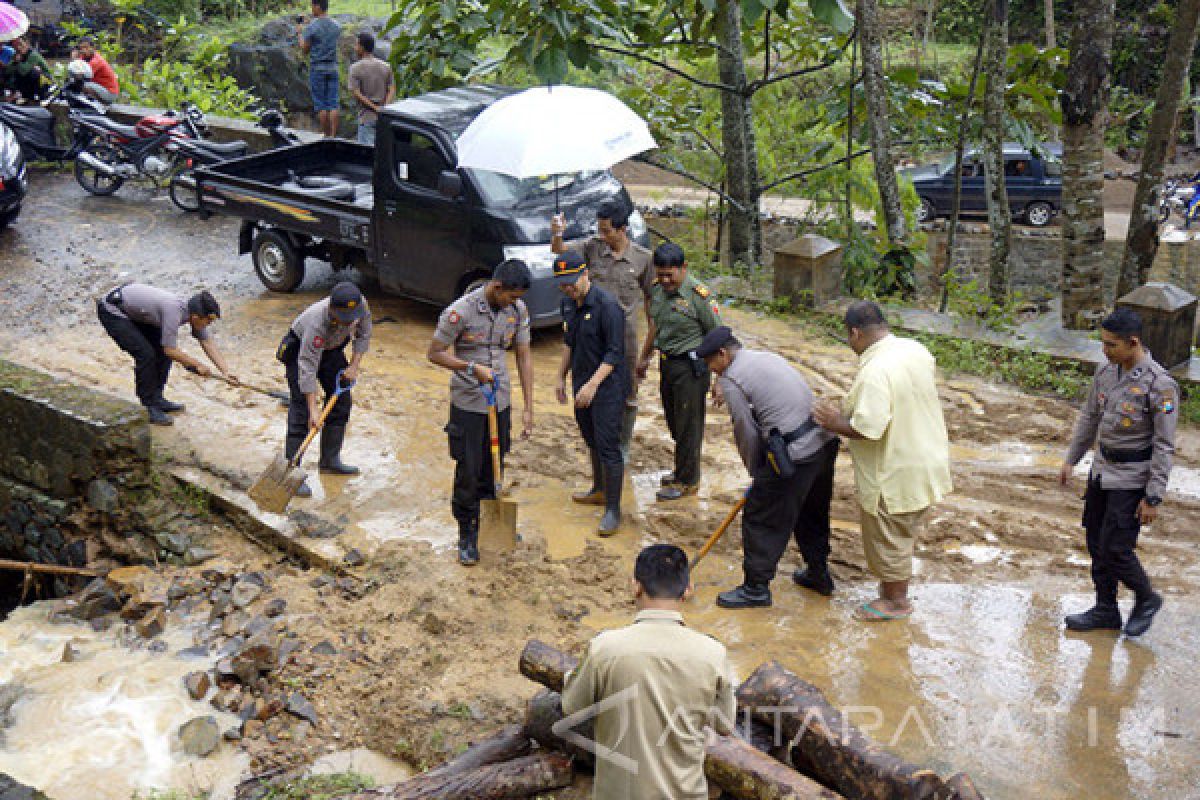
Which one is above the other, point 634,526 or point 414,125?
point 414,125

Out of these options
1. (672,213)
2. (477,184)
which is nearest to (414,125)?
(477,184)

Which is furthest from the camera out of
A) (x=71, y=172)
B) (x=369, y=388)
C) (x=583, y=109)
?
(x=71, y=172)

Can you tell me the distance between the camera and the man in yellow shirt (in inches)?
223

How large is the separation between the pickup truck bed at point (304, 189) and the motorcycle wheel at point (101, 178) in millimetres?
3219

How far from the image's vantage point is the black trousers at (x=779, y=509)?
19.6ft

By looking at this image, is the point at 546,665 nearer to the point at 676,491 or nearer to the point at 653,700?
the point at 653,700

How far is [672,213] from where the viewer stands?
1942cm

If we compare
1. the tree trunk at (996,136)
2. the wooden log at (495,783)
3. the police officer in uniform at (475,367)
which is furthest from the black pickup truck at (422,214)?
the wooden log at (495,783)

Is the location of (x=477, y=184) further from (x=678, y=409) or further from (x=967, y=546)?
(x=967, y=546)

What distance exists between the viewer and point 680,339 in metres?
7.11

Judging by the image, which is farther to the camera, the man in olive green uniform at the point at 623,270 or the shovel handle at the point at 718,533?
the man in olive green uniform at the point at 623,270

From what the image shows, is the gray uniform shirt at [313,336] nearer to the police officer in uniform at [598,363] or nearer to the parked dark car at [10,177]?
the police officer in uniform at [598,363]

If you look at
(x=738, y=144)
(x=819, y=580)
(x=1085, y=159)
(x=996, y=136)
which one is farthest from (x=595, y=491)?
(x=996, y=136)

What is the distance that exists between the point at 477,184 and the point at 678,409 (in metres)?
3.47
